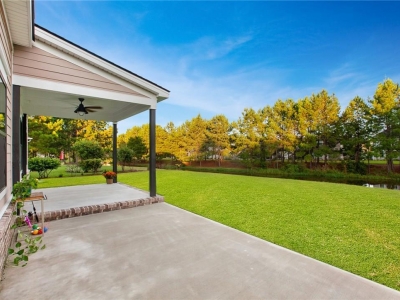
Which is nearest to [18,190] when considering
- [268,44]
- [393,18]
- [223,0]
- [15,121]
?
[15,121]

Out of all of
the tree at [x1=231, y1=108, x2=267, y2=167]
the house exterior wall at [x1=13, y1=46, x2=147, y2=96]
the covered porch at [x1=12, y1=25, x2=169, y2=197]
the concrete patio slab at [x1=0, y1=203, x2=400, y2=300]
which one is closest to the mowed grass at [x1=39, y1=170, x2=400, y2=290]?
the concrete patio slab at [x1=0, y1=203, x2=400, y2=300]

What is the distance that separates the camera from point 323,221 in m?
3.80

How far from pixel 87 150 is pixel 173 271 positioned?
13.4 m

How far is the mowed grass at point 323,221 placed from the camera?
250 centimetres

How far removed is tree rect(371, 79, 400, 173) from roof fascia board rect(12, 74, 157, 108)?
57.9 feet

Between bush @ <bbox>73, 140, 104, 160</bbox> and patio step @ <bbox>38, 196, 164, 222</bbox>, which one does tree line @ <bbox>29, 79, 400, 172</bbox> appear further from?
patio step @ <bbox>38, 196, 164, 222</bbox>

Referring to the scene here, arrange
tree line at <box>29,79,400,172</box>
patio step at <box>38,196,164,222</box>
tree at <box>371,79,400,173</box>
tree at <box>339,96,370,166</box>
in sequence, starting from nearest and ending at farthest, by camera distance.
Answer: patio step at <box>38,196,164,222</box>, tree at <box>371,79,400,173</box>, tree line at <box>29,79,400,172</box>, tree at <box>339,96,370,166</box>

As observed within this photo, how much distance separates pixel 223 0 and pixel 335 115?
43.1 ft

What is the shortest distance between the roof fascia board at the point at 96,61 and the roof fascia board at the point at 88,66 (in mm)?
102

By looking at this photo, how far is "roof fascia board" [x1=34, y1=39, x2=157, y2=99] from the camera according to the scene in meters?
3.80

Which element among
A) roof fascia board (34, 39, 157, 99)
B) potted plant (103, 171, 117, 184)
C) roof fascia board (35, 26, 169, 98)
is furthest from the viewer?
potted plant (103, 171, 117, 184)

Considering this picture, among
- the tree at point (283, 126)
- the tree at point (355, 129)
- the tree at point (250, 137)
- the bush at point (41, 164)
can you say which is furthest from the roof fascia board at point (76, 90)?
the tree at point (355, 129)

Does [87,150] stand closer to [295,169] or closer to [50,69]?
[50,69]

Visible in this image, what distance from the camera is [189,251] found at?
2623 millimetres
